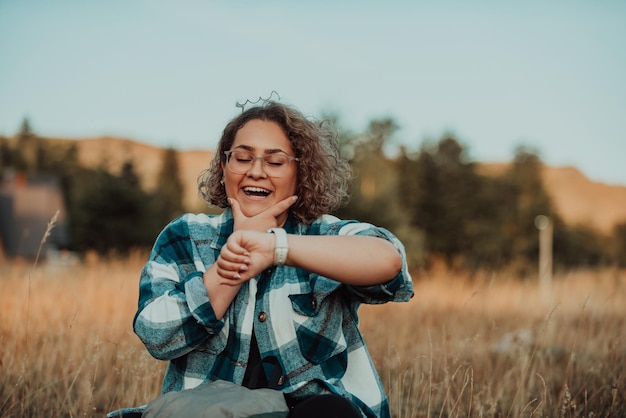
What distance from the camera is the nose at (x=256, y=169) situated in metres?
1.95

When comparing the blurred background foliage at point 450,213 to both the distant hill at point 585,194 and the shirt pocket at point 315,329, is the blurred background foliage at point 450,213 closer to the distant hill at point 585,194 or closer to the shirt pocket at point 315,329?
the shirt pocket at point 315,329

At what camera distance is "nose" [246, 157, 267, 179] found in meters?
1.95

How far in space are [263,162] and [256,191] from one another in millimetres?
103

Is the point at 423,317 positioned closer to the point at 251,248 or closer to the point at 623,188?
the point at 251,248

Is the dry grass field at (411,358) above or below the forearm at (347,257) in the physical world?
below

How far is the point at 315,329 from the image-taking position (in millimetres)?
1799

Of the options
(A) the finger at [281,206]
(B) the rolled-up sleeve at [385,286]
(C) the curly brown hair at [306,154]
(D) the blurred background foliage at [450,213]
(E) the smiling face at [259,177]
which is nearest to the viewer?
(B) the rolled-up sleeve at [385,286]

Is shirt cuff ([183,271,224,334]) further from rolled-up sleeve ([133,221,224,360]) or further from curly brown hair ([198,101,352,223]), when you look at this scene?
curly brown hair ([198,101,352,223])

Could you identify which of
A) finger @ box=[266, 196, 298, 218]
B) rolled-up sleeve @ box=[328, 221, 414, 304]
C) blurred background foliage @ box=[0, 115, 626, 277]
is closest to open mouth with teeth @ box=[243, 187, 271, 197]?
finger @ box=[266, 196, 298, 218]

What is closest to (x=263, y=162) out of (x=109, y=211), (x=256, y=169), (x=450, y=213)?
(x=256, y=169)

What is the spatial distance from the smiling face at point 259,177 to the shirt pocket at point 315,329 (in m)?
0.36

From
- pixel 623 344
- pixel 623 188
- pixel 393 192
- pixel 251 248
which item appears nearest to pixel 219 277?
pixel 251 248

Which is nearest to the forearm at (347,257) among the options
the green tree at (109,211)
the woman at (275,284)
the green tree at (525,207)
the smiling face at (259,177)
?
the woman at (275,284)

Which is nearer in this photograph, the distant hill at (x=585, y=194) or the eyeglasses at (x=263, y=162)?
the eyeglasses at (x=263, y=162)
